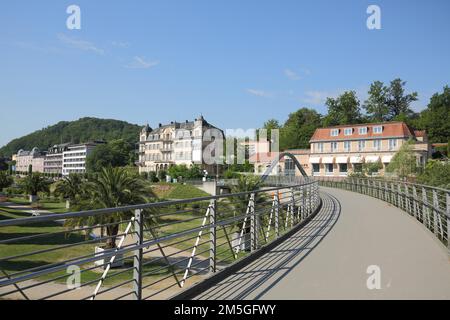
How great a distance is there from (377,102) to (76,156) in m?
111

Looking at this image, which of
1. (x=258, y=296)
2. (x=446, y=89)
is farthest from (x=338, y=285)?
(x=446, y=89)

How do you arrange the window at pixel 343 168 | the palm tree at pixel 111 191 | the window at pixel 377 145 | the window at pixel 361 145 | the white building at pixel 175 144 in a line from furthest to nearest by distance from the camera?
the white building at pixel 175 144 → the window at pixel 343 168 → the window at pixel 361 145 → the window at pixel 377 145 → the palm tree at pixel 111 191

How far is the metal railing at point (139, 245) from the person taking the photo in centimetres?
398

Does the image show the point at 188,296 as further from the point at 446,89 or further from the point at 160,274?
the point at 446,89

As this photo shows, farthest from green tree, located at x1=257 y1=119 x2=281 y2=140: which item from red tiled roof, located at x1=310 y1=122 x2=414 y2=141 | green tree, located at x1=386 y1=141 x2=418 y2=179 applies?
green tree, located at x1=386 y1=141 x2=418 y2=179

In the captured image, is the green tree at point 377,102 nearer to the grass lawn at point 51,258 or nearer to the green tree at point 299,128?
the green tree at point 299,128

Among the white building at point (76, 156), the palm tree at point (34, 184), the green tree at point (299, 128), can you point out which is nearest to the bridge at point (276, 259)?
the palm tree at point (34, 184)

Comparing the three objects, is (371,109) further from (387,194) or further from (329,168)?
(387,194)

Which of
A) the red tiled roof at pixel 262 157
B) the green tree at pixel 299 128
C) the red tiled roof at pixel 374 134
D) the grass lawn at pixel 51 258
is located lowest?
the grass lawn at pixel 51 258

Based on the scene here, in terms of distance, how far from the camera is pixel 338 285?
19.2ft

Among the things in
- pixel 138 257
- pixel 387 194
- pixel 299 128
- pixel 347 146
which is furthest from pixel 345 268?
pixel 299 128

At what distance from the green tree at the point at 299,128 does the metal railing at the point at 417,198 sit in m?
49.6
